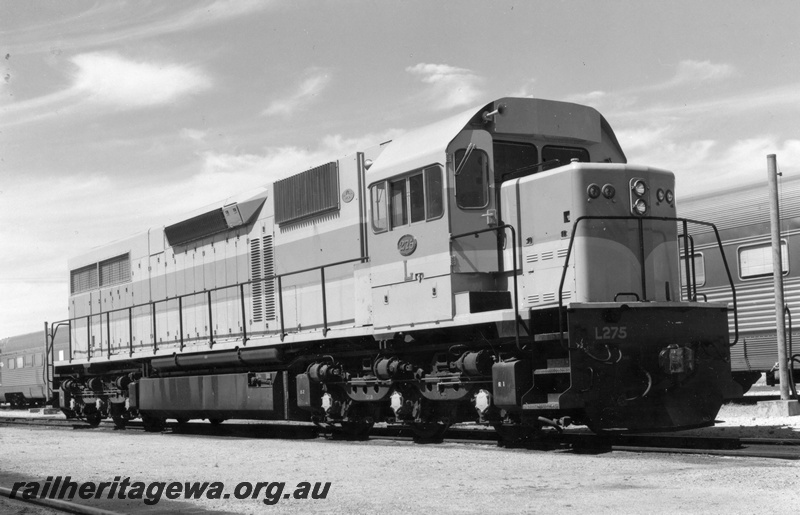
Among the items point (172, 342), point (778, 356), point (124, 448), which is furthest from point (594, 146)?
point (172, 342)

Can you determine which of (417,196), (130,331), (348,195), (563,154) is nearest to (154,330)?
(130,331)

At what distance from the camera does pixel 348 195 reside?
1354 centimetres

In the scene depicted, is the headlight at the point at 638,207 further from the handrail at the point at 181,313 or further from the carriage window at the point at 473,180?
the handrail at the point at 181,313

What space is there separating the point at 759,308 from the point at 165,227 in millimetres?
11453

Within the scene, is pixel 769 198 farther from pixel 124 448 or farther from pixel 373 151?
pixel 124 448

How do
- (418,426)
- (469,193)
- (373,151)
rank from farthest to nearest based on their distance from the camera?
(373,151), (418,426), (469,193)

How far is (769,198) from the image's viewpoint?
50.9ft

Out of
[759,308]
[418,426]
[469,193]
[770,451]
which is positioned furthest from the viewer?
[759,308]

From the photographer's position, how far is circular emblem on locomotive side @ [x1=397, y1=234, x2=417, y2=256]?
11680 mm

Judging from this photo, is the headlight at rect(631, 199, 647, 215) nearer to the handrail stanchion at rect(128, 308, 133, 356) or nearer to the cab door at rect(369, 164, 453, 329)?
the cab door at rect(369, 164, 453, 329)

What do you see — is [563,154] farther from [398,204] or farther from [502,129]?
[398,204]

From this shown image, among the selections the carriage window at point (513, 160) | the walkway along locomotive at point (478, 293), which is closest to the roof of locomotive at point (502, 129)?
the walkway along locomotive at point (478, 293)

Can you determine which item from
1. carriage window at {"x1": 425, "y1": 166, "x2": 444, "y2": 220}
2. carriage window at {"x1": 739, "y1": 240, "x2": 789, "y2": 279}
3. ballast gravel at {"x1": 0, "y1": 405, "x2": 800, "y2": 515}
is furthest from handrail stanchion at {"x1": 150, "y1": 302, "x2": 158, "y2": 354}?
carriage window at {"x1": 739, "y1": 240, "x2": 789, "y2": 279}

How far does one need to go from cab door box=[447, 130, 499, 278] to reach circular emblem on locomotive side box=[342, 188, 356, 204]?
8.42 feet
